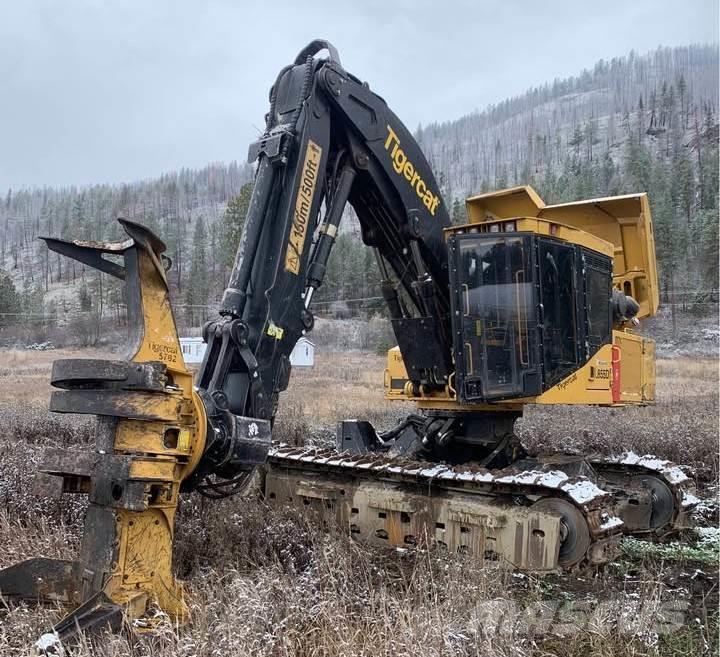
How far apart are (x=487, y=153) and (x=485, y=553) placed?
158 m

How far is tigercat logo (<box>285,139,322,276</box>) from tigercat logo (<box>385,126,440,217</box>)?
816mm

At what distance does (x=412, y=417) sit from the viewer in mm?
8172

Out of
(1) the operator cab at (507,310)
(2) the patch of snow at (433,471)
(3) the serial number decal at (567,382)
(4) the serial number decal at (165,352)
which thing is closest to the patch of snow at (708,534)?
(3) the serial number decal at (567,382)

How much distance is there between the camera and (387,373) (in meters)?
8.27

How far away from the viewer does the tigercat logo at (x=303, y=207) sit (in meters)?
5.44

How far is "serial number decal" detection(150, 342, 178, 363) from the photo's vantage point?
421cm

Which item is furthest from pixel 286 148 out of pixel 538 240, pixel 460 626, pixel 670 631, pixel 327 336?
pixel 327 336

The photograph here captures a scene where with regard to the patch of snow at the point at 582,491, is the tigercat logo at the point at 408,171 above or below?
above

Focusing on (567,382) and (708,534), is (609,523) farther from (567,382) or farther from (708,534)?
(708,534)

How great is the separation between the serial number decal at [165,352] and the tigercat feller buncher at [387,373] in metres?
0.01

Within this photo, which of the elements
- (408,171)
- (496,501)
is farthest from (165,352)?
(496,501)

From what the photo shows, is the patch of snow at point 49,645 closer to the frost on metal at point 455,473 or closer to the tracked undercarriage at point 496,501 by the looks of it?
the tracked undercarriage at point 496,501

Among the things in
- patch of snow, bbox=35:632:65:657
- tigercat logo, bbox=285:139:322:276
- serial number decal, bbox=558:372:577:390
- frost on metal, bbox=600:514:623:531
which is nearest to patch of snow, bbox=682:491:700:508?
frost on metal, bbox=600:514:623:531

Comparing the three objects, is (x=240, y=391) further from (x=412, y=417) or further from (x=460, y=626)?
(x=412, y=417)
